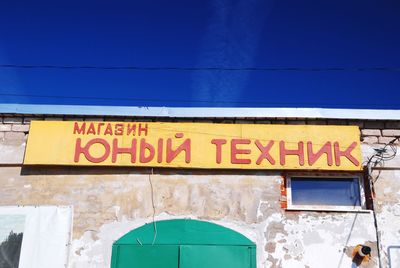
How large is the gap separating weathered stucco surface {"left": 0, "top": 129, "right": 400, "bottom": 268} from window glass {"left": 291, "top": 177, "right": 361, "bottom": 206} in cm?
29

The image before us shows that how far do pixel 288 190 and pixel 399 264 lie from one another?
2239 millimetres

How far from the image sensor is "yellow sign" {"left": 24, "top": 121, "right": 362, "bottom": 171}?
9273 mm

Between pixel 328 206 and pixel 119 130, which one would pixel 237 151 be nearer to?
pixel 328 206

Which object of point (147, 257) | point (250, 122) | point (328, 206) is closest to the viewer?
point (147, 257)

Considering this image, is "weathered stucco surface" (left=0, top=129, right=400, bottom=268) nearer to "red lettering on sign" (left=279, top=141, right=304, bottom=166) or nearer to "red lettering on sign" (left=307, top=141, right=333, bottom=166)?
"red lettering on sign" (left=279, top=141, right=304, bottom=166)

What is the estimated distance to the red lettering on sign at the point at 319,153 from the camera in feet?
30.6

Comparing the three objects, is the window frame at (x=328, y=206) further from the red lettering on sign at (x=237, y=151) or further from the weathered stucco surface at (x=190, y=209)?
the red lettering on sign at (x=237, y=151)

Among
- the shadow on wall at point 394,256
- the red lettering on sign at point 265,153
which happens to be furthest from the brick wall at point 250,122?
the shadow on wall at point 394,256

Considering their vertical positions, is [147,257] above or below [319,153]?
below

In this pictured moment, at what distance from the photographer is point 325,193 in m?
9.32

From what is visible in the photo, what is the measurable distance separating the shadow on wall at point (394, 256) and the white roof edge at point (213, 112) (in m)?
2.38

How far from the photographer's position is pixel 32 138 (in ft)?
30.9

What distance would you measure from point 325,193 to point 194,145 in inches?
100

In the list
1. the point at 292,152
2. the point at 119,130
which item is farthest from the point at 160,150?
the point at 292,152
